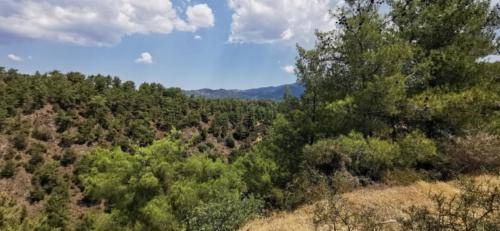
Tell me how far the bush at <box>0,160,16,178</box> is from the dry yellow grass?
41.6 m

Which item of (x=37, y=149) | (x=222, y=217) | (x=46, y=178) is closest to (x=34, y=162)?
(x=37, y=149)

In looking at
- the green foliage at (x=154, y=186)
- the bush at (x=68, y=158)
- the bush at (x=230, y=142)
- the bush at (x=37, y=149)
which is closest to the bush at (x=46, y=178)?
the bush at (x=37, y=149)

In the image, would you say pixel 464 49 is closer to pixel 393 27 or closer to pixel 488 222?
pixel 393 27

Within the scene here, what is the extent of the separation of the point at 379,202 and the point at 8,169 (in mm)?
44638

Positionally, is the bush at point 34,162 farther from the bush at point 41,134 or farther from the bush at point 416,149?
the bush at point 416,149

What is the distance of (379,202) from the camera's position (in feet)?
32.8

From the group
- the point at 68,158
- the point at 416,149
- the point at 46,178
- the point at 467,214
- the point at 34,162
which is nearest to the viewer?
the point at 467,214

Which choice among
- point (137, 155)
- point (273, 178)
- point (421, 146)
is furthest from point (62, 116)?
point (421, 146)

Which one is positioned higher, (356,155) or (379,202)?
(356,155)

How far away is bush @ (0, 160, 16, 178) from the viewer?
41.6m

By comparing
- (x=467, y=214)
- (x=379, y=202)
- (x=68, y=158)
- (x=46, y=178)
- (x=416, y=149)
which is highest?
(x=467, y=214)

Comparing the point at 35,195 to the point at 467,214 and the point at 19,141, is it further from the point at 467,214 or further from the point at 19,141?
the point at 467,214

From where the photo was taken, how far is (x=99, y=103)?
60.3 m

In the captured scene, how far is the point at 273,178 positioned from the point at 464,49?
10.7 m
